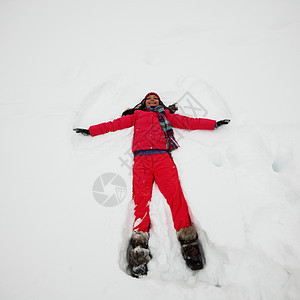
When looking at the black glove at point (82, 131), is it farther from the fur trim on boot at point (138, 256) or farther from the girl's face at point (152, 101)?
the fur trim on boot at point (138, 256)

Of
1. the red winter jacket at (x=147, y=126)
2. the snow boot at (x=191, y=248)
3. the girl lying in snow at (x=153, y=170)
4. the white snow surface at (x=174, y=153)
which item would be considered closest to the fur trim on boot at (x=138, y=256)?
the girl lying in snow at (x=153, y=170)

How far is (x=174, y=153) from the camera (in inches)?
93.7

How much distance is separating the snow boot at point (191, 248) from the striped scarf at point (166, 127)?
110cm

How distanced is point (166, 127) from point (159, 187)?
942 mm

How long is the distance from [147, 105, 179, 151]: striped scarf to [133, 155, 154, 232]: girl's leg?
0.44 m

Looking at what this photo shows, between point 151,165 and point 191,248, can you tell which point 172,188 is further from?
Result: point 191,248

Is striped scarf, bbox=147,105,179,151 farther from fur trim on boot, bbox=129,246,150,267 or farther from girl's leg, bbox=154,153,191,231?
fur trim on boot, bbox=129,246,150,267

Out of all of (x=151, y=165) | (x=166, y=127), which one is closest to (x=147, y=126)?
(x=166, y=127)

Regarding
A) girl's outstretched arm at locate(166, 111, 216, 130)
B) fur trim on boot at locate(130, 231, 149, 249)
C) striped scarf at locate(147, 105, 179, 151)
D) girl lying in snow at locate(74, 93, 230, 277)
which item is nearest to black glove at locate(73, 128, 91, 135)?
girl lying in snow at locate(74, 93, 230, 277)

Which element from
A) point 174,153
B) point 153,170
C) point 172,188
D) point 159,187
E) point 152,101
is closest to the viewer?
point 172,188

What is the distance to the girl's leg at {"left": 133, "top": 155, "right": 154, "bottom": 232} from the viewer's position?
73.4 inches

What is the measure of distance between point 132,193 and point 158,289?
98cm

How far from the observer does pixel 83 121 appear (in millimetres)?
2725

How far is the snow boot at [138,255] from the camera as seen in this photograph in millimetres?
1589
